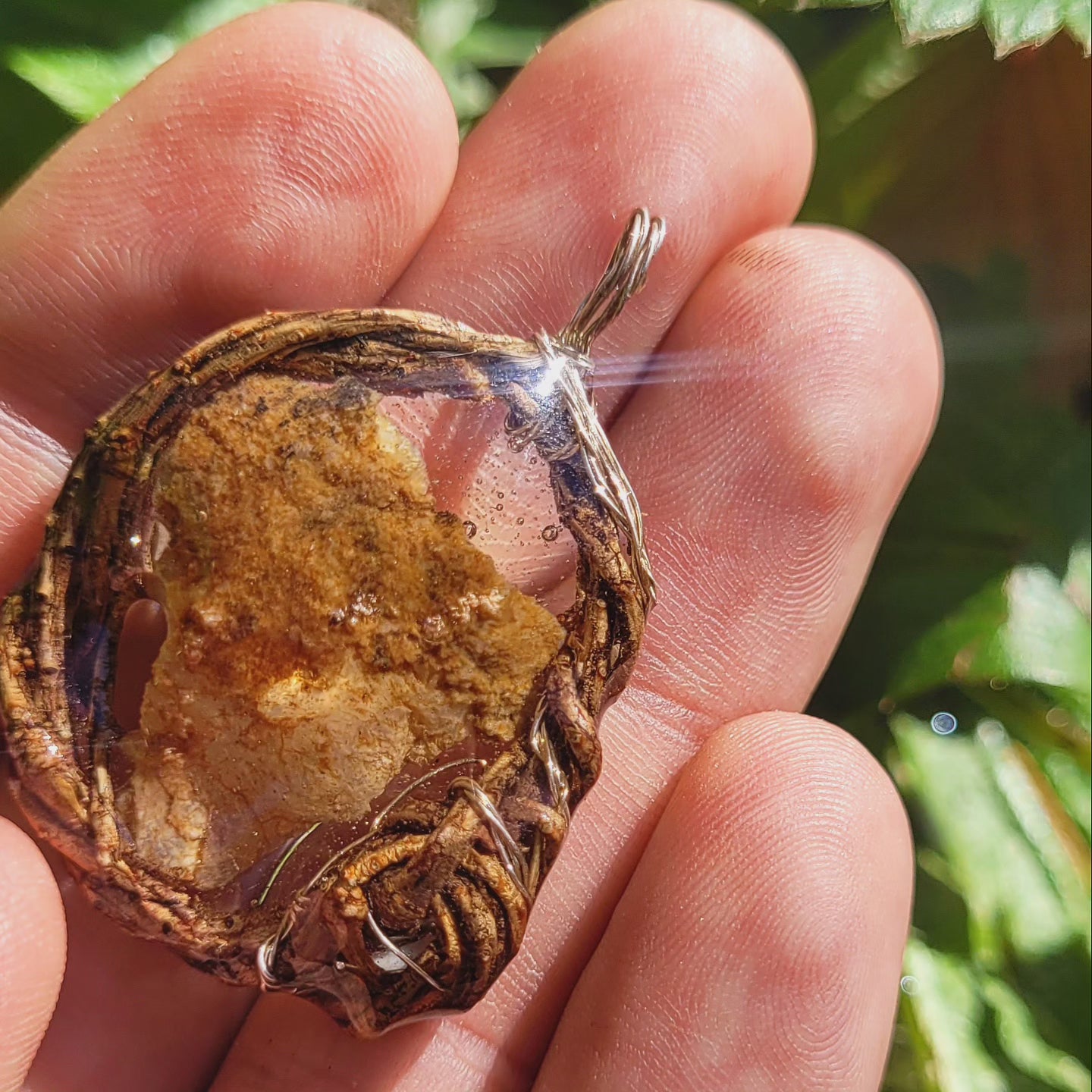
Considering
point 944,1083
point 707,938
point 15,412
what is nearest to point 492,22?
point 15,412

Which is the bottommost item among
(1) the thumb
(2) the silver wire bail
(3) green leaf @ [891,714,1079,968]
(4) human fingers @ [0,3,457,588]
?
(3) green leaf @ [891,714,1079,968]

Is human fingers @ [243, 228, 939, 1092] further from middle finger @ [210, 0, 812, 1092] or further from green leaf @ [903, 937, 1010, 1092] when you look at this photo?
green leaf @ [903, 937, 1010, 1092]

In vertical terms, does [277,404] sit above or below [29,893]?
above

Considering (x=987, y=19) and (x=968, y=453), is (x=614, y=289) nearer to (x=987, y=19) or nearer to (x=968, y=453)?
(x=987, y=19)

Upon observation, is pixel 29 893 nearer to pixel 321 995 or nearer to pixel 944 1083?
pixel 321 995

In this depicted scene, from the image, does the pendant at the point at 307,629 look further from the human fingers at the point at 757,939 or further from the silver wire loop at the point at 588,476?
the human fingers at the point at 757,939

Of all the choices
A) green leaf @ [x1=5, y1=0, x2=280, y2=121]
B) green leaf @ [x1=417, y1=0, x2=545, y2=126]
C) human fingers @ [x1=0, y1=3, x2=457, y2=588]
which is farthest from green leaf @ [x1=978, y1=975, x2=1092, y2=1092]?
green leaf @ [x1=5, y1=0, x2=280, y2=121]

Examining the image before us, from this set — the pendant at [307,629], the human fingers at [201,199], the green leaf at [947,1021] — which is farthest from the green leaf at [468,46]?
the green leaf at [947,1021]

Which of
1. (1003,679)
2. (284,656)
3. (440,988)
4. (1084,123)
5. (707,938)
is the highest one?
(1084,123)
